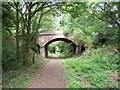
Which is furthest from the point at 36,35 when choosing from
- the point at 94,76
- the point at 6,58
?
the point at 94,76

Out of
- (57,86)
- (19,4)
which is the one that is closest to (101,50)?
(19,4)

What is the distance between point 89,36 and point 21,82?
15.5 metres

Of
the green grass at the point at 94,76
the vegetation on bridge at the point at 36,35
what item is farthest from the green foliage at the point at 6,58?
the green grass at the point at 94,76

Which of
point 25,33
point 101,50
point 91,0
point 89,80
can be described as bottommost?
point 89,80

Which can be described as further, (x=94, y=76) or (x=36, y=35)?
(x=36, y=35)

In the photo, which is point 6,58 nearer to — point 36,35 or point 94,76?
point 36,35

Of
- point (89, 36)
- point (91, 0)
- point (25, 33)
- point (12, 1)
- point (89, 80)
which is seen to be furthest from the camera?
point (89, 36)

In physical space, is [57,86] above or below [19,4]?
below

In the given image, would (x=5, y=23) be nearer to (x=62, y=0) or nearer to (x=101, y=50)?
(x=62, y=0)

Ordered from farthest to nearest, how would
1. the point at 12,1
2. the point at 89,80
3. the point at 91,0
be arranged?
the point at 12,1
the point at 91,0
the point at 89,80

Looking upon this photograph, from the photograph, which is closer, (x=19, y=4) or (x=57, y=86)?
(x=57, y=86)

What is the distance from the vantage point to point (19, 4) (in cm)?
1362

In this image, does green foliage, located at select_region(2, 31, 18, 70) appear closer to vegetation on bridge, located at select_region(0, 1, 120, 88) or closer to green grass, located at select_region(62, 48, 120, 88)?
vegetation on bridge, located at select_region(0, 1, 120, 88)

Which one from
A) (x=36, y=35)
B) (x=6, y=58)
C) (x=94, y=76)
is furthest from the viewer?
(x=36, y=35)
